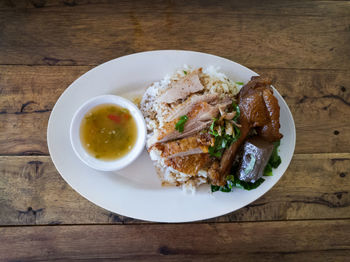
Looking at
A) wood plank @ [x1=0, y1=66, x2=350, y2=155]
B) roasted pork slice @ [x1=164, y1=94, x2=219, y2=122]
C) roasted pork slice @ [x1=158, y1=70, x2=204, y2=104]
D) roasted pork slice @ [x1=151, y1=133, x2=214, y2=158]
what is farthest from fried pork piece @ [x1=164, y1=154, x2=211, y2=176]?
wood plank @ [x1=0, y1=66, x2=350, y2=155]

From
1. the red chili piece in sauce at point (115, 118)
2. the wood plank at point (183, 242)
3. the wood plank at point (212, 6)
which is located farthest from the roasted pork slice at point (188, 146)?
the wood plank at point (212, 6)

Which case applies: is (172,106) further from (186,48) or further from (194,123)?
(186,48)

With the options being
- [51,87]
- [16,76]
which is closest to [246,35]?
[51,87]

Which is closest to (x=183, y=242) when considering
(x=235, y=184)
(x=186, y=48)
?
(x=235, y=184)

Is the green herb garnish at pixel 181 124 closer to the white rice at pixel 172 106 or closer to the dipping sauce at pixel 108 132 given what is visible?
the white rice at pixel 172 106

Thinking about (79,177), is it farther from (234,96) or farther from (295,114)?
(295,114)

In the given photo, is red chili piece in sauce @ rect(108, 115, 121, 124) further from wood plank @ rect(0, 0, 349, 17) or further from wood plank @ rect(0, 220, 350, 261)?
wood plank @ rect(0, 0, 349, 17)
